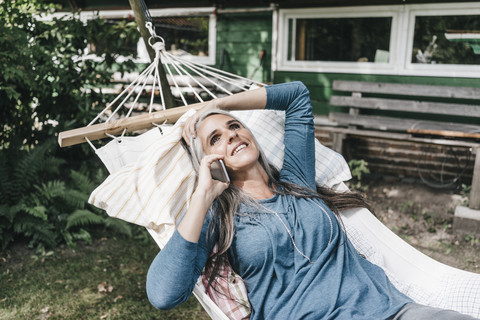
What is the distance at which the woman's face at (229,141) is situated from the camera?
5.32 ft

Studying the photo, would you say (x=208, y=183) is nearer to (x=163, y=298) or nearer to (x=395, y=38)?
(x=163, y=298)

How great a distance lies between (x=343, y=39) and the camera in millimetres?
5066

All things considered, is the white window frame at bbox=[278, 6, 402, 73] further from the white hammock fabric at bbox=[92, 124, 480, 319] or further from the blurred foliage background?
the white hammock fabric at bbox=[92, 124, 480, 319]

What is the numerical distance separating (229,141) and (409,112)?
372 centimetres

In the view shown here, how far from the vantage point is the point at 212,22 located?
5.64m

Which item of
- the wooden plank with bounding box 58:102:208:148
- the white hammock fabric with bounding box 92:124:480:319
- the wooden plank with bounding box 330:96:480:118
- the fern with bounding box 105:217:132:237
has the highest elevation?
the wooden plank with bounding box 58:102:208:148

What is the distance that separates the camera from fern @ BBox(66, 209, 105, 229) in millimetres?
3223

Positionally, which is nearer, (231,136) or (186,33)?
(231,136)

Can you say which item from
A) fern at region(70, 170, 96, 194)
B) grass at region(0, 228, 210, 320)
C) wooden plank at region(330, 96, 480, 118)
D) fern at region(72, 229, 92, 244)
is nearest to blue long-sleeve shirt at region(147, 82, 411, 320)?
grass at region(0, 228, 210, 320)

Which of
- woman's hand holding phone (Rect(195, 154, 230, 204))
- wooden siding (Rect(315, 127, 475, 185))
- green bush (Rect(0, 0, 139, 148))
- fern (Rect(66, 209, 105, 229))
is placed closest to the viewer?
woman's hand holding phone (Rect(195, 154, 230, 204))

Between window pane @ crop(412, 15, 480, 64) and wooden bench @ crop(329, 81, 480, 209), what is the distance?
16.9 inches

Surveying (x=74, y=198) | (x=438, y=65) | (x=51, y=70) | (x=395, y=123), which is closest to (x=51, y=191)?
(x=74, y=198)

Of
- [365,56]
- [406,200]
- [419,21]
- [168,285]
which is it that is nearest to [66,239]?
[168,285]

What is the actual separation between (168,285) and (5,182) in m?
2.52
